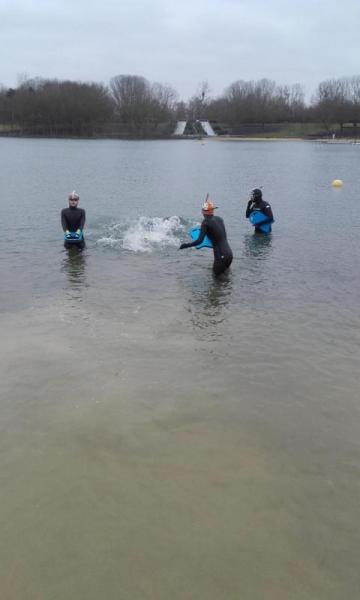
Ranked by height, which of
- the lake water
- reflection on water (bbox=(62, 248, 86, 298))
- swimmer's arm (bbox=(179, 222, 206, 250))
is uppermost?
swimmer's arm (bbox=(179, 222, 206, 250))

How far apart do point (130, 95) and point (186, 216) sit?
122175mm

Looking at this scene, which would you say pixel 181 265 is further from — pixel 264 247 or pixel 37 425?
pixel 37 425

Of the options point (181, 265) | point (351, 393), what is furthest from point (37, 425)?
point (181, 265)

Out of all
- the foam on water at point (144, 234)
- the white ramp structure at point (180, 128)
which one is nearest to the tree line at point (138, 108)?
the white ramp structure at point (180, 128)

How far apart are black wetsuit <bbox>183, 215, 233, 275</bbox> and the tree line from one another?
344 feet

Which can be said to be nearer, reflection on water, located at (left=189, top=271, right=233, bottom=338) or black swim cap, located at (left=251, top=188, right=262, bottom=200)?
reflection on water, located at (left=189, top=271, right=233, bottom=338)

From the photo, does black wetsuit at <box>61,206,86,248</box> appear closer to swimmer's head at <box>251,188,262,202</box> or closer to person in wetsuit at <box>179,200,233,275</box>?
person in wetsuit at <box>179,200,233,275</box>

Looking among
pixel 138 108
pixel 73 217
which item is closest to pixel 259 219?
pixel 73 217

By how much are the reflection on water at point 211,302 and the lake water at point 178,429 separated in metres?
0.05

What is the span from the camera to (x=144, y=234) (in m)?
16.5

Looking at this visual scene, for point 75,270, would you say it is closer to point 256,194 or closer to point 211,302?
point 211,302

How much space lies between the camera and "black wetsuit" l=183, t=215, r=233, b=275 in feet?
38.4

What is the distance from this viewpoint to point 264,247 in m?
15.8

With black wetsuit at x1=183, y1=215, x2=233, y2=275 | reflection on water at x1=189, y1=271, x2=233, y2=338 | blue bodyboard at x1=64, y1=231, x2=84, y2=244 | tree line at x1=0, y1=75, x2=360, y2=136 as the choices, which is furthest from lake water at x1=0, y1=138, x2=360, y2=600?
tree line at x1=0, y1=75, x2=360, y2=136
